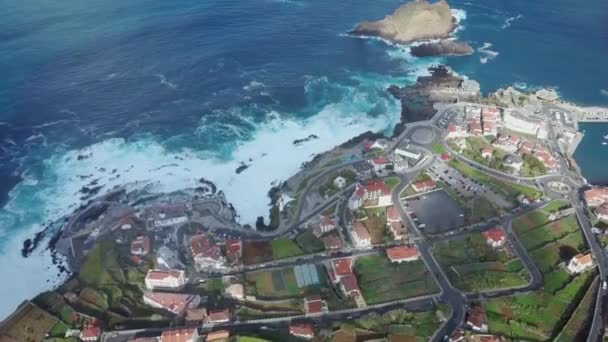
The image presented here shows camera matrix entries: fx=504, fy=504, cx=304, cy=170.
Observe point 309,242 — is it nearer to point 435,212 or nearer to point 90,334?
point 435,212

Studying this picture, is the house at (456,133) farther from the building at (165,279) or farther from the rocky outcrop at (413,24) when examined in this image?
the building at (165,279)

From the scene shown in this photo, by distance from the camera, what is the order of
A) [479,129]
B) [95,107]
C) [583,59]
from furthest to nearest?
[583,59] < [95,107] < [479,129]

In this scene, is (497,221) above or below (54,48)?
below

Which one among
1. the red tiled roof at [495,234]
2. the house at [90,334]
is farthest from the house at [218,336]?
the red tiled roof at [495,234]

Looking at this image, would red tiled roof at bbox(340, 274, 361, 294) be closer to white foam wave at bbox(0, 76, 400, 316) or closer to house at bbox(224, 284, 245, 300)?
house at bbox(224, 284, 245, 300)

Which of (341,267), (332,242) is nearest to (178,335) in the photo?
(341,267)

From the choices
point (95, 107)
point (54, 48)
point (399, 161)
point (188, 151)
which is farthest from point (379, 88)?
point (54, 48)

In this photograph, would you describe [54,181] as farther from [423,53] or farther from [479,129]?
[423,53]

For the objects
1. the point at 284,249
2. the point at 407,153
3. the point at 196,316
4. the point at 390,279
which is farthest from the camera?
the point at 407,153
